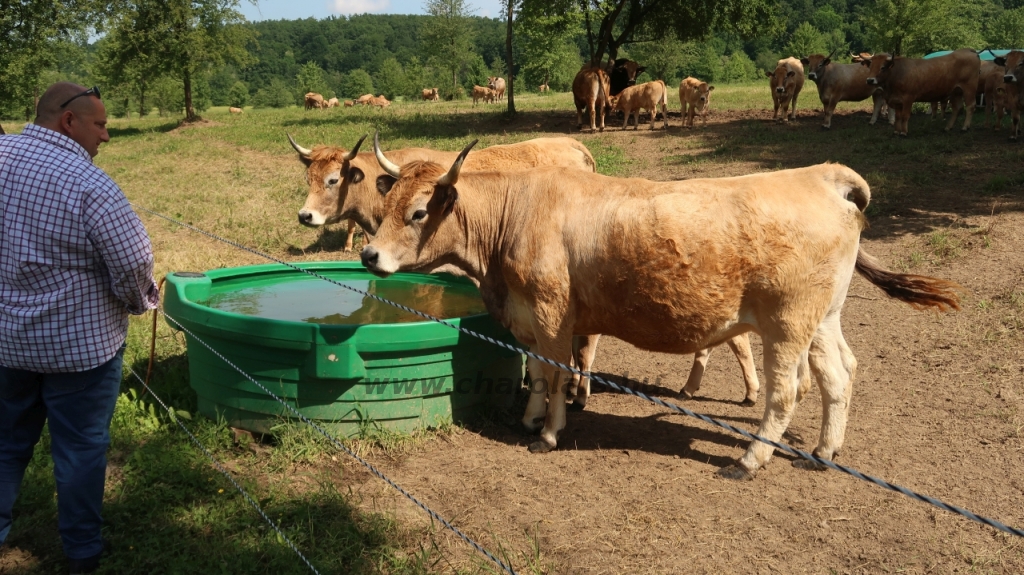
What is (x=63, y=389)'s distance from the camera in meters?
3.75

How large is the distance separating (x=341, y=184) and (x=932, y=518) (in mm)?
7589

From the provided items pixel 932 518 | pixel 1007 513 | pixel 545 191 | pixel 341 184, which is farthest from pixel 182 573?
pixel 341 184

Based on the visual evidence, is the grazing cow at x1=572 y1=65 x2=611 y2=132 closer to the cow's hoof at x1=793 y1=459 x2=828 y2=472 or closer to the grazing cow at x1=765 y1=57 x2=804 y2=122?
the grazing cow at x1=765 y1=57 x2=804 y2=122

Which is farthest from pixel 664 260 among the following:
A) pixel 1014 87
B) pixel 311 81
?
pixel 311 81

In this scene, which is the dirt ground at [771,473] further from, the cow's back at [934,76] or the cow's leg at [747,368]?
the cow's back at [934,76]

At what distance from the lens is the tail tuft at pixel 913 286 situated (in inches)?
211

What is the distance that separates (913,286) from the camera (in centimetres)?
539

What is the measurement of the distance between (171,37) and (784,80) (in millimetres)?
22362

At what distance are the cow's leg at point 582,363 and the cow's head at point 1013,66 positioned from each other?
14.3 m

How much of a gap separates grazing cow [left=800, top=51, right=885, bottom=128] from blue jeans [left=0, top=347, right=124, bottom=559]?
1861 centimetres

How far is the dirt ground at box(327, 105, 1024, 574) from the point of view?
4246mm

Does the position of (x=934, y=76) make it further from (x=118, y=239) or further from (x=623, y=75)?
(x=118, y=239)

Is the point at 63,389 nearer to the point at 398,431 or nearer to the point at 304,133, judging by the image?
the point at 398,431

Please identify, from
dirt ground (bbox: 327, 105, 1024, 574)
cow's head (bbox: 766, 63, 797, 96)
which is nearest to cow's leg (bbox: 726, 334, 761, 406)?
dirt ground (bbox: 327, 105, 1024, 574)
